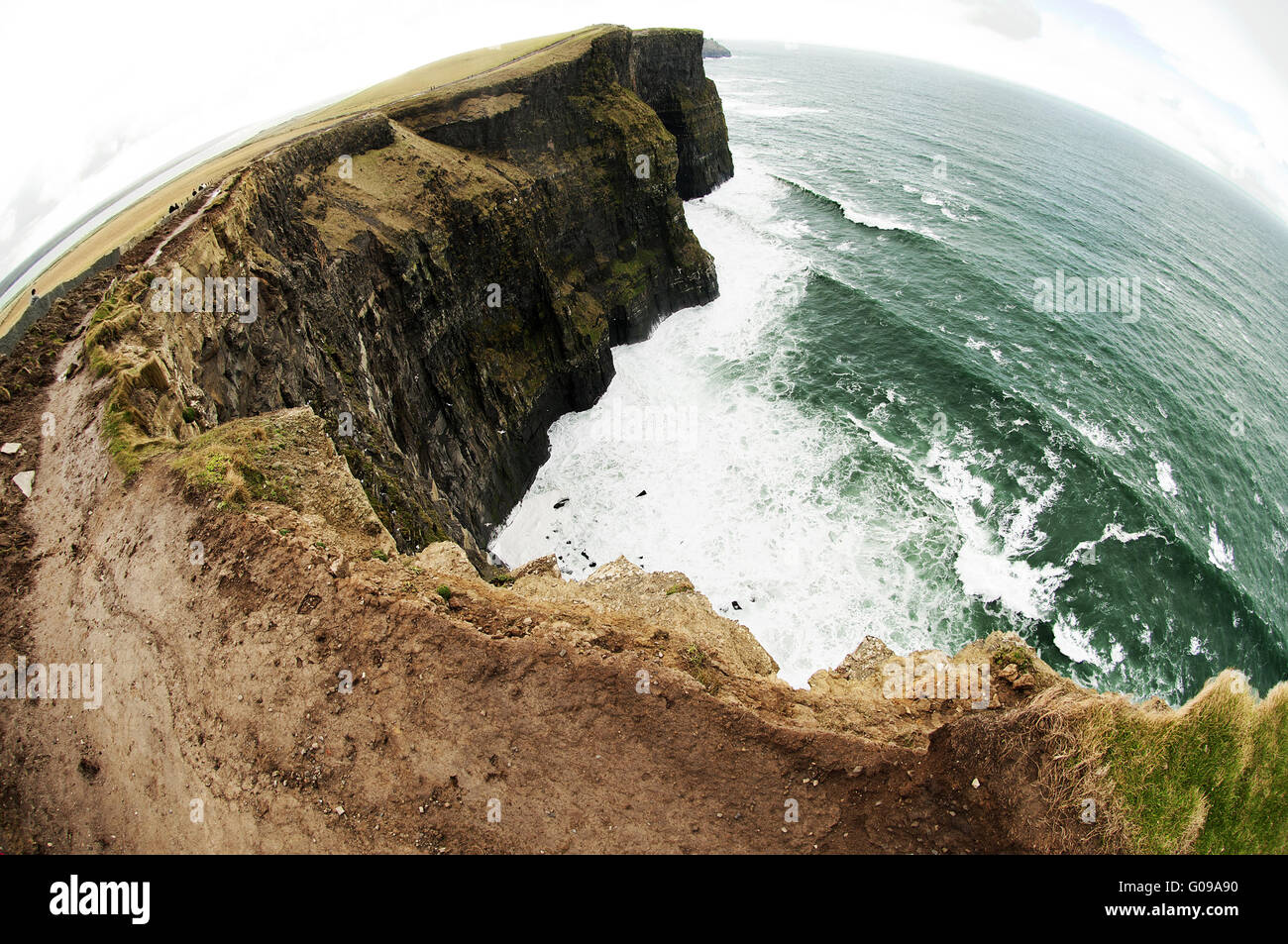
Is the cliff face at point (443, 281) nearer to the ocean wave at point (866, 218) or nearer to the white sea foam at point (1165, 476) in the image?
the ocean wave at point (866, 218)

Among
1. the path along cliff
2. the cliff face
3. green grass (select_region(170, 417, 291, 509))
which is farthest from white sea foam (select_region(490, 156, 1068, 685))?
green grass (select_region(170, 417, 291, 509))

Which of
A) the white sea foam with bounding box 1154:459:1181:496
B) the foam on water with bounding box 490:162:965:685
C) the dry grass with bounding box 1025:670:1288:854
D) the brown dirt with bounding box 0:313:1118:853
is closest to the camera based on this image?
the dry grass with bounding box 1025:670:1288:854

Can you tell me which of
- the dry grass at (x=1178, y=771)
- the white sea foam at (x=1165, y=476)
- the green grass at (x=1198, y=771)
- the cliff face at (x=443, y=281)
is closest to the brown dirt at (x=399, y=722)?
the dry grass at (x=1178, y=771)

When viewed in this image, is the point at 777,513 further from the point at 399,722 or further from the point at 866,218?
the point at 866,218

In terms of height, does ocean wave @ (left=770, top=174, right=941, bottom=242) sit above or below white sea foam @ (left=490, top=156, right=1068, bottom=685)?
above

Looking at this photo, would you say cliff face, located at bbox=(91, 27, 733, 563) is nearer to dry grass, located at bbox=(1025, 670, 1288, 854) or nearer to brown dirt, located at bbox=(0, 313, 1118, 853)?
brown dirt, located at bbox=(0, 313, 1118, 853)

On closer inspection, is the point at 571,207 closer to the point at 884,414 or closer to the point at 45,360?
the point at 884,414

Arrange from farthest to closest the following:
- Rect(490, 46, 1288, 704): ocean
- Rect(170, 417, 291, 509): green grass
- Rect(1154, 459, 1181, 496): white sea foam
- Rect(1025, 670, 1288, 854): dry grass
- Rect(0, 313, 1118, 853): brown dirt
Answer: Rect(1154, 459, 1181, 496): white sea foam → Rect(490, 46, 1288, 704): ocean → Rect(170, 417, 291, 509): green grass → Rect(0, 313, 1118, 853): brown dirt → Rect(1025, 670, 1288, 854): dry grass
